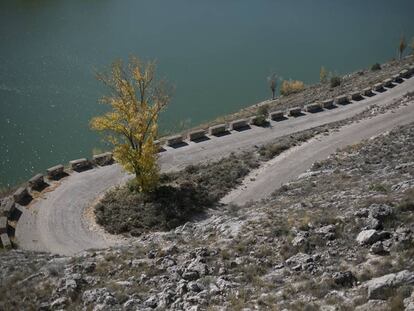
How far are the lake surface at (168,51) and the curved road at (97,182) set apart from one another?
44.8 ft

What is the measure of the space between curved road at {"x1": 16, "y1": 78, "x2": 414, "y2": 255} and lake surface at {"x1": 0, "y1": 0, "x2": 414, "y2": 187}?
13.7 metres

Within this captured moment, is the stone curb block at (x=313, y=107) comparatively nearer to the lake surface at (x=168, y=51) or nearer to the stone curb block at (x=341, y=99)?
the stone curb block at (x=341, y=99)

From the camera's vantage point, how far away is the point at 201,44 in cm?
8588

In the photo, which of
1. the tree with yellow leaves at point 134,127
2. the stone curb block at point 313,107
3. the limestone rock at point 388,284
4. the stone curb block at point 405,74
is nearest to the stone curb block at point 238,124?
the stone curb block at point 313,107

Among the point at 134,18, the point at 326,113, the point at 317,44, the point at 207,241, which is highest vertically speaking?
the point at 134,18

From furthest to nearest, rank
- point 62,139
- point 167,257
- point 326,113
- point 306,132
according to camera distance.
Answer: point 62,139 → point 326,113 → point 306,132 → point 167,257

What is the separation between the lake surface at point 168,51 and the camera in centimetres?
5600

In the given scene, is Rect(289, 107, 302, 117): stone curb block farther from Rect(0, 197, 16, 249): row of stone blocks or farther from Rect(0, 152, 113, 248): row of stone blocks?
Rect(0, 197, 16, 249): row of stone blocks

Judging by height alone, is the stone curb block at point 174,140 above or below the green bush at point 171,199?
above

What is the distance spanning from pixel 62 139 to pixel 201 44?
38775 millimetres

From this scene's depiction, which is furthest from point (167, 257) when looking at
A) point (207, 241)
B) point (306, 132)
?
point (306, 132)

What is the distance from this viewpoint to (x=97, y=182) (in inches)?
1280

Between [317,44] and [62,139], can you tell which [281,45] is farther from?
[62,139]

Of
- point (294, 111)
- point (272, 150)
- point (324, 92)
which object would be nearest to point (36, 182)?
point (272, 150)
